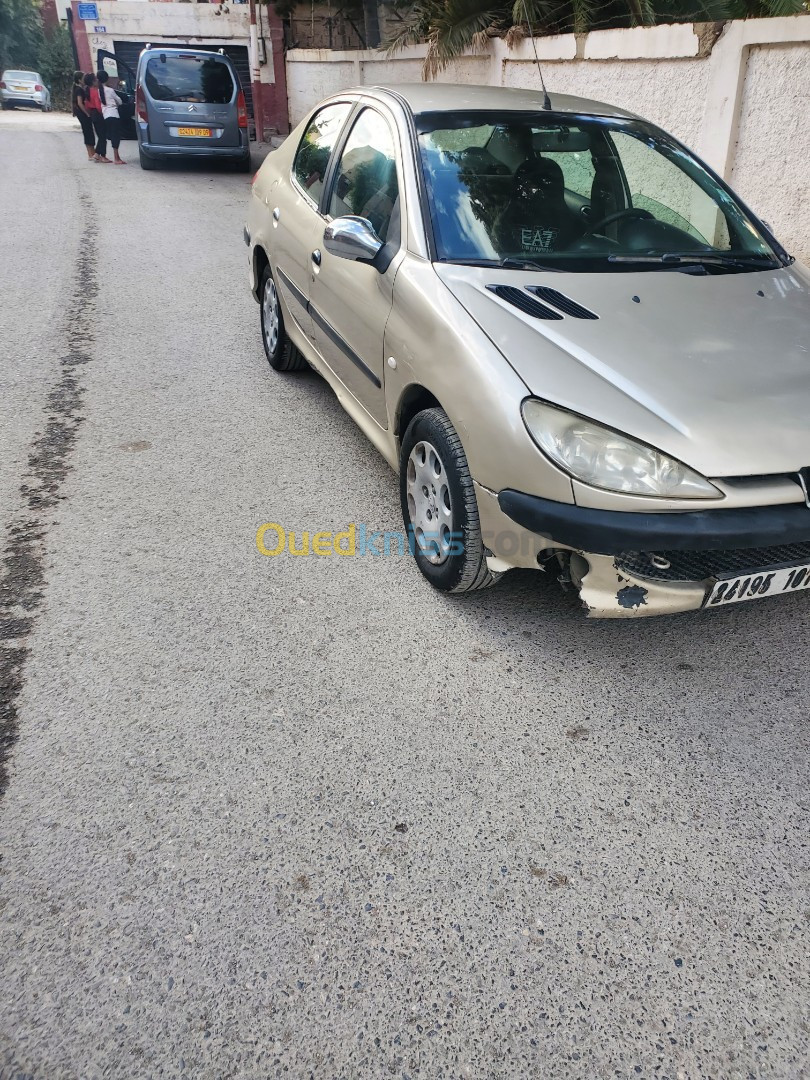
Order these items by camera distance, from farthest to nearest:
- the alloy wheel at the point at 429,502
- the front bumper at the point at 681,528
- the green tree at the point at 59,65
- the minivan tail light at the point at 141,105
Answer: the green tree at the point at 59,65
the minivan tail light at the point at 141,105
the alloy wheel at the point at 429,502
the front bumper at the point at 681,528

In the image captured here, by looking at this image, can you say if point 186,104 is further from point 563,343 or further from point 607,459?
point 607,459

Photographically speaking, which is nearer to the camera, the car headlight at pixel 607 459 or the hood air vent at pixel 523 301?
the car headlight at pixel 607 459

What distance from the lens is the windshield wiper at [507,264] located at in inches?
125

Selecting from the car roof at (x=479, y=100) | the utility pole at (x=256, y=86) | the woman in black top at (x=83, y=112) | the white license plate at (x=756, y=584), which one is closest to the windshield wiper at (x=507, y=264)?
the car roof at (x=479, y=100)

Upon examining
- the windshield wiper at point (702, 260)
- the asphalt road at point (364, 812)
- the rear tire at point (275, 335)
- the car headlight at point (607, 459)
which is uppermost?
the windshield wiper at point (702, 260)

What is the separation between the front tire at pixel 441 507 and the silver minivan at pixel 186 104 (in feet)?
45.0

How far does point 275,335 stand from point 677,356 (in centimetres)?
323

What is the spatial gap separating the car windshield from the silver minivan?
1274 cm

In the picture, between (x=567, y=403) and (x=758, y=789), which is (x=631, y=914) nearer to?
(x=758, y=789)

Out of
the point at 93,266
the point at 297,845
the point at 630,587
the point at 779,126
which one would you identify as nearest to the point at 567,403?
the point at 630,587

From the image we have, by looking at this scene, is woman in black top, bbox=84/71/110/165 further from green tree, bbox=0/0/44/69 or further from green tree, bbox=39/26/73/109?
green tree, bbox=0/0/44/69

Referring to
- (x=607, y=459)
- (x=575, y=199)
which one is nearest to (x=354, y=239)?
(x=575, y=199)

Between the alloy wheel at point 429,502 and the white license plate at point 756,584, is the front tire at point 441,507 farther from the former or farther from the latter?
the white license plate at point 756,584

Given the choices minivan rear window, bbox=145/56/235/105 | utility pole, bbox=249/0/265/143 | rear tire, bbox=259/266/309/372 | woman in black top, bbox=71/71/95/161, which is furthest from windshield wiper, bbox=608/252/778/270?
utility pole, bbox=249/0/265/143
